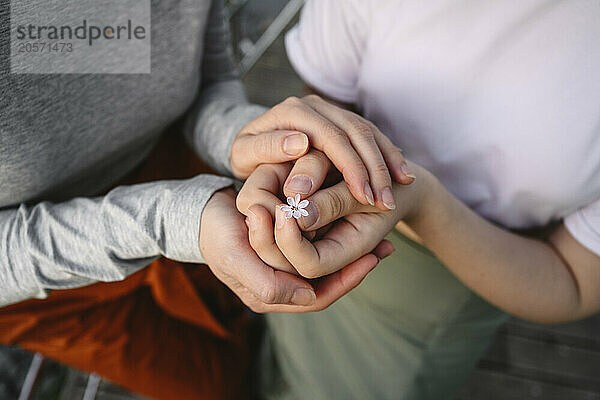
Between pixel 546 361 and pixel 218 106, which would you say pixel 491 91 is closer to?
pixel 218 106

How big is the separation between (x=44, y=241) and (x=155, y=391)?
70 cm

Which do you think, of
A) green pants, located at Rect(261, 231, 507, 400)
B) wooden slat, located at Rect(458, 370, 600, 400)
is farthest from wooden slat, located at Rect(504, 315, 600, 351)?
green pants, located at Rect(261, 231, 507, 400)

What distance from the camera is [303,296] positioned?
0.58 metres

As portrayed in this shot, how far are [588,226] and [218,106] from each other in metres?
0.69

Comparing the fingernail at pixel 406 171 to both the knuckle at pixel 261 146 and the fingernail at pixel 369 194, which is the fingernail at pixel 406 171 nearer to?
the fingernail at pixel 369 194

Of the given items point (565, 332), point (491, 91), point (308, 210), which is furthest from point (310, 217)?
point (565, 332)

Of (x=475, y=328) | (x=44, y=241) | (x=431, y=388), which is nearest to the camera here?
(x=44, y=241)

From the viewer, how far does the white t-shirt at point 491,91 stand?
2.09 feet

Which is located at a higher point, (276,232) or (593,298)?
(276,232)

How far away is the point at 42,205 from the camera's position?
67 centimetres

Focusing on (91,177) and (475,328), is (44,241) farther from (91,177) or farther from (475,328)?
(475,328)

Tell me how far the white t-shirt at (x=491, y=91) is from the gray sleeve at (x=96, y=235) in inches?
14.3

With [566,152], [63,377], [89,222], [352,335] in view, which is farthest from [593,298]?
[63,377]

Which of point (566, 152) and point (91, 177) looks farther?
point (91, 177)
